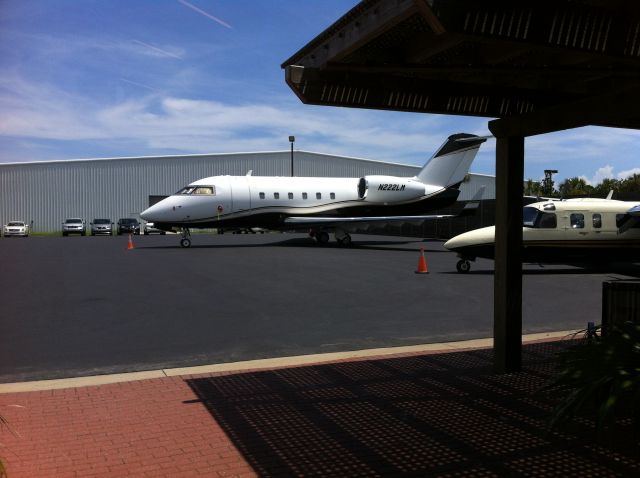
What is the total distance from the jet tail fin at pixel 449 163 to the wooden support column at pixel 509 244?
941 inches

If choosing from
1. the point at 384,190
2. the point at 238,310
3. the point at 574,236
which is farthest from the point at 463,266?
the point at 384,190

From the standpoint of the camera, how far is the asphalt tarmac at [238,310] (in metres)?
6.97

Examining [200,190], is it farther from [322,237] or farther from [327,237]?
[327,237]

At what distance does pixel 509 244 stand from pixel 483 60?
70.9 inches

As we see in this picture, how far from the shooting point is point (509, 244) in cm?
565

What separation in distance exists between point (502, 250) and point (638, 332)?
75.4 inches

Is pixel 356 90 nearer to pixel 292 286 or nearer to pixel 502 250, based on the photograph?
pixel 502 250

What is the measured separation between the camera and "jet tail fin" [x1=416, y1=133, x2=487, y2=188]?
29016 mm

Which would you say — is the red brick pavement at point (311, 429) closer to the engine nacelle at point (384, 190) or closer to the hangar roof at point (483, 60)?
the hangar roof at point (483, 60)

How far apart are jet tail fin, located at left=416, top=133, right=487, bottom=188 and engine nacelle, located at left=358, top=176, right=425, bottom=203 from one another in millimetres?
1362

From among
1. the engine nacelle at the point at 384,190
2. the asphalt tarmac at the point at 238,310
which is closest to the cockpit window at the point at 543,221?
the asphalt tarmac at the point at 238,310

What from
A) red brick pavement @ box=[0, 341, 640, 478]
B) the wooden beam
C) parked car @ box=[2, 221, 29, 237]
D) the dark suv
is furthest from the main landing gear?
parked car @ box=[2, 221, 29, 237]

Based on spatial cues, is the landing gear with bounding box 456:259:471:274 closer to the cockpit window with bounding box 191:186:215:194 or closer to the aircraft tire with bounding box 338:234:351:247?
the aircraft tire with bounding box 338:234:351:247

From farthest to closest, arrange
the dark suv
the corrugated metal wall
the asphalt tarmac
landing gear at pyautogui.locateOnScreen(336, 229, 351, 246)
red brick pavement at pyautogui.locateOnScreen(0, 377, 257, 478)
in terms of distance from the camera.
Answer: the corrugated metal wall
the dark suv
landing gear at pyautogui.locateOnScreen(336, 229, 351, 246)
the asphalt tarmac
red brick pavement at pyautogui.locateOnScreen(0, 377, 257, 478)
